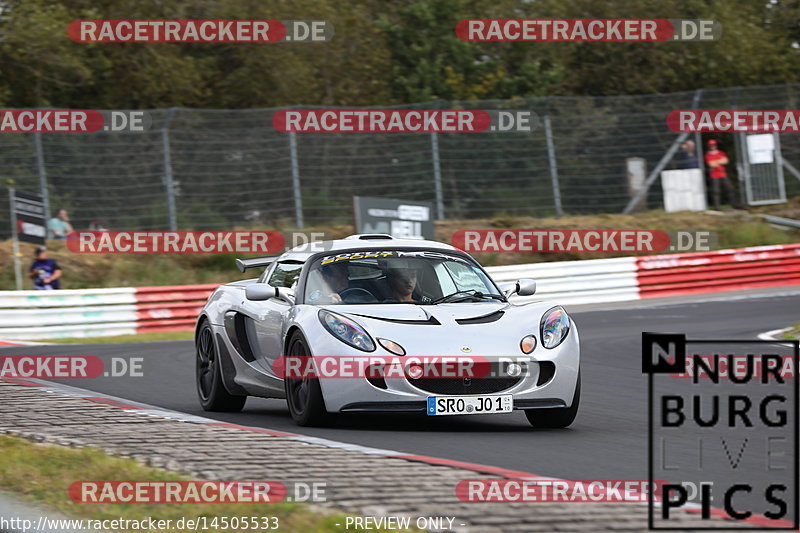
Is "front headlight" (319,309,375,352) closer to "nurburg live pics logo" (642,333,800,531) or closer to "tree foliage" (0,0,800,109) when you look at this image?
"nurburg live pics logo" (642,333,800,531)

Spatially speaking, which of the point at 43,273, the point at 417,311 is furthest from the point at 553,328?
the point at 43,273

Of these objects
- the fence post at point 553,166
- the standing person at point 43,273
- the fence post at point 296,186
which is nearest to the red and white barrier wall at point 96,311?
the standing person at point 43,273

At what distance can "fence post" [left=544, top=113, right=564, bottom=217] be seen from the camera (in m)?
24.5

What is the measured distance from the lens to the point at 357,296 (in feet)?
29.5

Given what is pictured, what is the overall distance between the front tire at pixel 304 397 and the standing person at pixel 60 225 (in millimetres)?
13645

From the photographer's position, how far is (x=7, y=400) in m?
9.48

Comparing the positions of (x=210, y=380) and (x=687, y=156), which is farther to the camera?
(x=687, y=156)

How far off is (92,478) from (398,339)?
2.66m

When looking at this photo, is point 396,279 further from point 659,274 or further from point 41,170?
point 659,274

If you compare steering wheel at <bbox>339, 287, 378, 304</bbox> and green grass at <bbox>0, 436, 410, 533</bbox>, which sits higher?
steering wheel at <bbox>339, 287, 378, 304</bbox>

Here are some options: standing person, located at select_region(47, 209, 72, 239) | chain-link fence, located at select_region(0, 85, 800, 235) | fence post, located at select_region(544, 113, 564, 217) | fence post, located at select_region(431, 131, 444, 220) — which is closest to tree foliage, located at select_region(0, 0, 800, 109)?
chain-link fence, located at select_region(0, 85, 800, 235)

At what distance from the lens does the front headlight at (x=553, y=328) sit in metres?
8.42

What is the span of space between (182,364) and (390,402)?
6.15 metres

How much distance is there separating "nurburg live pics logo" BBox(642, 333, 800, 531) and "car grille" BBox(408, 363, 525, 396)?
0.99 metres
